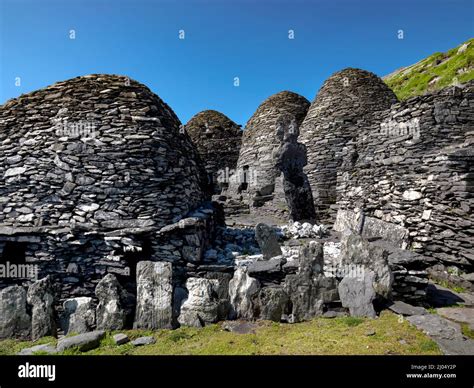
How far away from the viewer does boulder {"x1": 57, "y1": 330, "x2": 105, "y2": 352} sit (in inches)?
160

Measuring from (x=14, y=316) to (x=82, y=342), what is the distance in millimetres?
1803

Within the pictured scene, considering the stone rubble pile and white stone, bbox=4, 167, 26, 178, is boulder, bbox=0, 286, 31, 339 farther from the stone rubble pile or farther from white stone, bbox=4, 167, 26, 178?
the stone rubble pile

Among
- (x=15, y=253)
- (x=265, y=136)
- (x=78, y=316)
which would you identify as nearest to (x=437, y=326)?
(x=78, y=316)

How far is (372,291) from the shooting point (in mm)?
4512

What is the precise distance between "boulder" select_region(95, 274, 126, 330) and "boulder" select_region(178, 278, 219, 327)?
110 cm

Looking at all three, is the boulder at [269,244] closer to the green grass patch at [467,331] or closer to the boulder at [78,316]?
the green grass patch at [467,331]

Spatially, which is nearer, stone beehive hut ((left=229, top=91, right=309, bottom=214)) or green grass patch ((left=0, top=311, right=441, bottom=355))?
green grass patch ((left=0, top=311, right=441, bottom=355))

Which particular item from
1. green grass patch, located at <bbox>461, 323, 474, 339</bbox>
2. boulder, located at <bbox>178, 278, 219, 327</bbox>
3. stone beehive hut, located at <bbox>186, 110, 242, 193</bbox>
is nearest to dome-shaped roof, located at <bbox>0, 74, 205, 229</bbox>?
boulder, located at <bbox>178, 278, 219, 327</bbox>

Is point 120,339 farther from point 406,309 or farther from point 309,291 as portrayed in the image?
point 406,309

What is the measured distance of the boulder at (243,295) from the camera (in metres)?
4.86

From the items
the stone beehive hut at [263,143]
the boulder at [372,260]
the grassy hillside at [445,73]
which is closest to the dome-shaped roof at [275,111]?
the stone beehive hut at [263,143]

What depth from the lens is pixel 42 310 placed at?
4.82 m

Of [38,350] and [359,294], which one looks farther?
[359,294]
